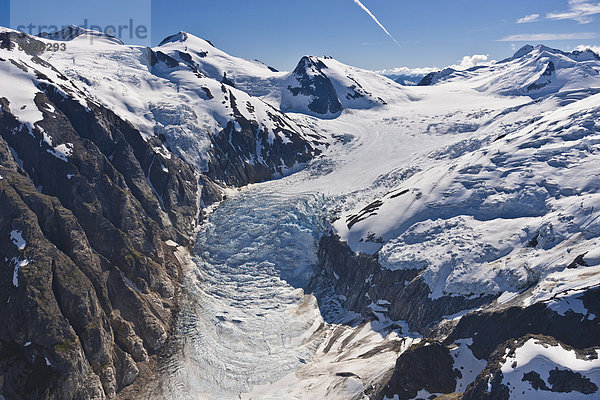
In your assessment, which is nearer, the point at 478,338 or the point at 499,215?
the point at 478,338

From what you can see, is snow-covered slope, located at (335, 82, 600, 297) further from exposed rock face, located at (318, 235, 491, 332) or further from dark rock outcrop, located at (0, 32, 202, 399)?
dark rock outcrop, located at (0, 32, 202, 399)

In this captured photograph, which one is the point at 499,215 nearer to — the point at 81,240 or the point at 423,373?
the point at 423,373

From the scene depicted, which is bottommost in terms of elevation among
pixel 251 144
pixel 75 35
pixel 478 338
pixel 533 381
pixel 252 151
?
pixel 478 338

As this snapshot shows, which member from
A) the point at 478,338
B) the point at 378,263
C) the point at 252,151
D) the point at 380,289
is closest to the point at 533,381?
the point at 478,338

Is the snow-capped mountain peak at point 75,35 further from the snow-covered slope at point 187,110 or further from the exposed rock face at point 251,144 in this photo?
the exposed rock face at point 251,144

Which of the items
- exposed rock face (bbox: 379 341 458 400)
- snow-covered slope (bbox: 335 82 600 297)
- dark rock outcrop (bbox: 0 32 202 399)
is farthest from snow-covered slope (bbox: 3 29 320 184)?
exposed rock face (bbox: 379 341 458 400)

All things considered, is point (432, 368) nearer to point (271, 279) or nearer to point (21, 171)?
point (271, 279)

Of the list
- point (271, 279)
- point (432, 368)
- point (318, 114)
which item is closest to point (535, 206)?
point (432, 368)

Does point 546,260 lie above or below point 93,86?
below

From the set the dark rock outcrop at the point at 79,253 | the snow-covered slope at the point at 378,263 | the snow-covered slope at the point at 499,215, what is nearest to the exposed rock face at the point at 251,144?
the snow-covered slope at the point at 378,263
